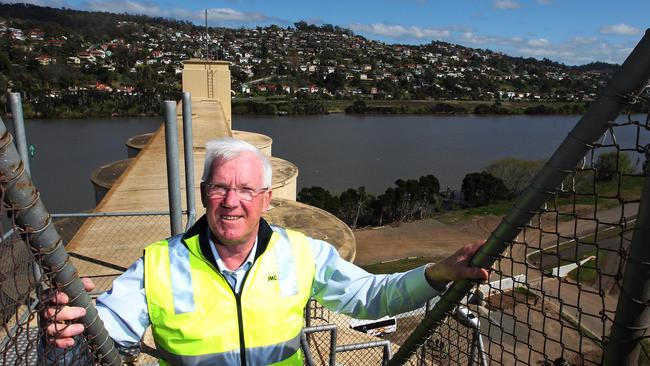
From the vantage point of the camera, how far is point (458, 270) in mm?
1673

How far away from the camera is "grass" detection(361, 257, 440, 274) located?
2569 centimetres

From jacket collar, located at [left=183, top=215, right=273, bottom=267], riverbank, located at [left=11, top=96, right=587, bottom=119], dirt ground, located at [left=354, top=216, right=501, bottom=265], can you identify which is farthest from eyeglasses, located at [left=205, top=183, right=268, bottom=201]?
riverbank, located at [left=11, top=96, right=587, bottom=119]

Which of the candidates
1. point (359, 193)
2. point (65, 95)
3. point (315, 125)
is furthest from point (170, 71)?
point (359, 193)

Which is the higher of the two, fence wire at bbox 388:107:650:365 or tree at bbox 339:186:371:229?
fence wire at bbox 388:107:650:365

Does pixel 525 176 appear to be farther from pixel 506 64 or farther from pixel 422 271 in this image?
pixel 506 64

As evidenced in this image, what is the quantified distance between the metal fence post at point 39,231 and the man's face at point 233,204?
1.69ft

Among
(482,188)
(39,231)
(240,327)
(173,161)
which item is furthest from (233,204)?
(482,188)

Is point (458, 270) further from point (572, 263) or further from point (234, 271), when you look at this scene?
point (572, 263)

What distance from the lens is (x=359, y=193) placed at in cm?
3522

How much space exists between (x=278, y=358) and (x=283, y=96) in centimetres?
8341

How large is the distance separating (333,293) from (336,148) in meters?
43.2

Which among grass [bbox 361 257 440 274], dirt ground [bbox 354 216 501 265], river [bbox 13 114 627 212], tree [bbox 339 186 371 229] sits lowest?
dirt ground [bbox 354 216 501 265]

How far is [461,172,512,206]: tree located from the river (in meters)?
3.02

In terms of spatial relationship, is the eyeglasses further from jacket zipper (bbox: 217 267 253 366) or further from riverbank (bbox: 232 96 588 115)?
riverbank (bbox: 232 96 588 115)
